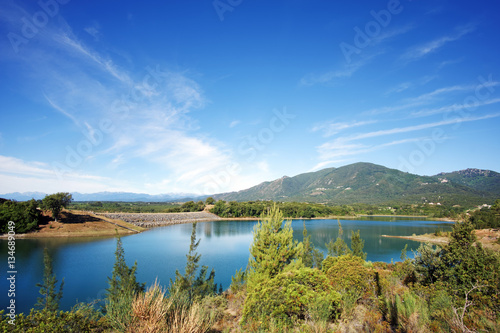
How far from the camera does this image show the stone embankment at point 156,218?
6382 centimetres

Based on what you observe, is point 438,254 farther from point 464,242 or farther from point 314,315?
point 314,315

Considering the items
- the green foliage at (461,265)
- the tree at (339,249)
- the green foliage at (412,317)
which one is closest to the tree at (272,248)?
the green foliage at (412,317)

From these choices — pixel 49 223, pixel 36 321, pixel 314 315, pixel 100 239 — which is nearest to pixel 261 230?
pixel 314 315

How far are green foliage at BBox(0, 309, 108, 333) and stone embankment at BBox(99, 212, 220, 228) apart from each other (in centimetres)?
5896

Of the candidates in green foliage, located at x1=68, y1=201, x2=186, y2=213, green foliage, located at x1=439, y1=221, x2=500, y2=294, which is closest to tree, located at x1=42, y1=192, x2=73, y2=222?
green foliage, located at x1=68, y1=201, x2=186, y2=213

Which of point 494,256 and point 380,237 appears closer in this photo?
point 494,256

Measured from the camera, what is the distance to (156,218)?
74.4 m

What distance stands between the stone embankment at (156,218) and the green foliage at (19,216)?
55.0 feet

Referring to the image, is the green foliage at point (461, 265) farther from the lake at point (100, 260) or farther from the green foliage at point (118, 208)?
the green foliage at point (118, 208)

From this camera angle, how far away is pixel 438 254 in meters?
14.6

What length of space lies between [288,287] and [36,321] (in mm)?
7199

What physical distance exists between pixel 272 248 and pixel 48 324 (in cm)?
922

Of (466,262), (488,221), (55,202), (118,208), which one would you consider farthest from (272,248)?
(118,208)

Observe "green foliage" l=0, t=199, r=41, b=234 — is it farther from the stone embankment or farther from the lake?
the stone embankment
